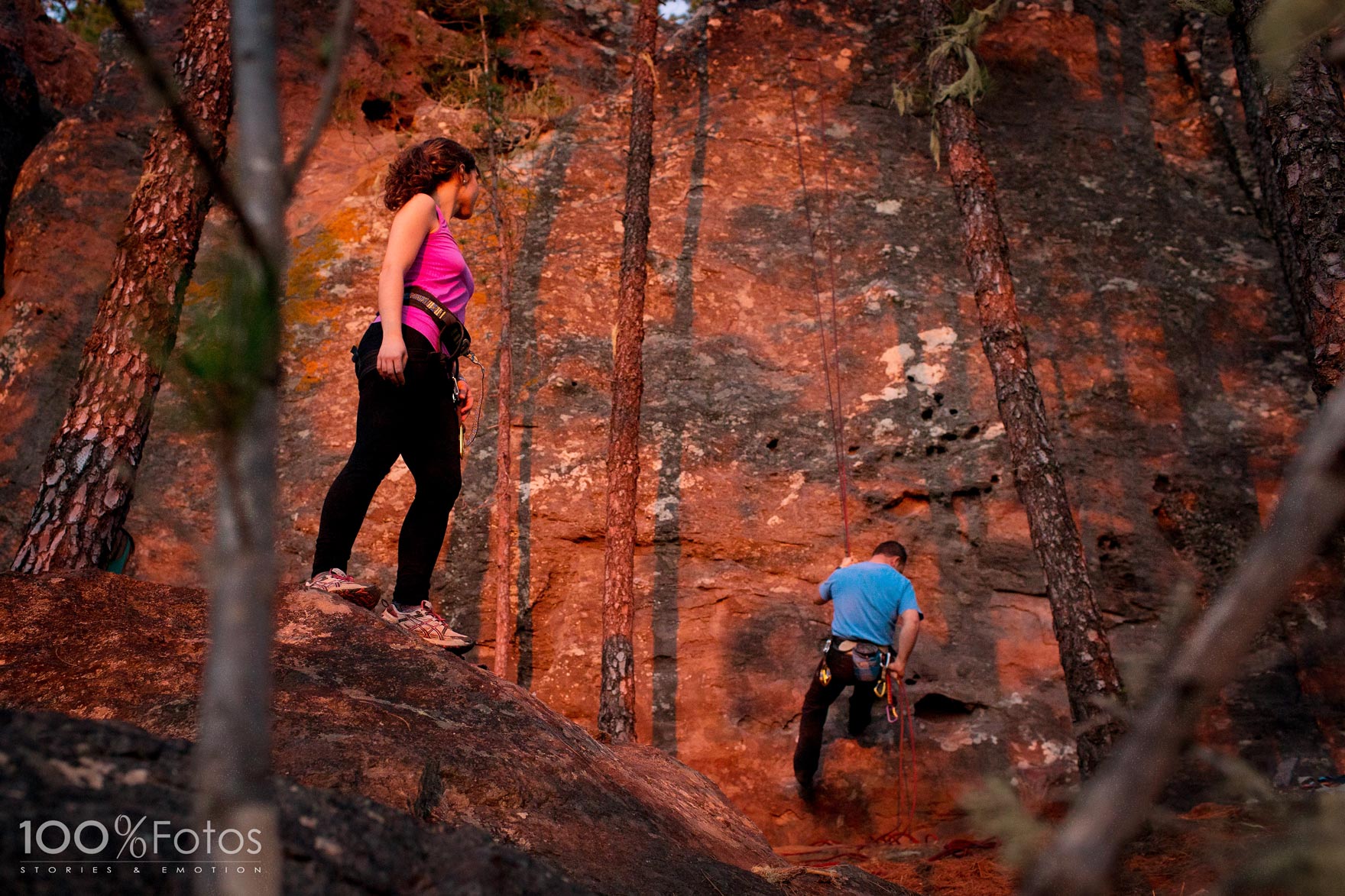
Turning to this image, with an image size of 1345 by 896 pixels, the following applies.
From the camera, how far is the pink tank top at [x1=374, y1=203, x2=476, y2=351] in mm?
3826

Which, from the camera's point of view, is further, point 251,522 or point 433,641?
point 433,641

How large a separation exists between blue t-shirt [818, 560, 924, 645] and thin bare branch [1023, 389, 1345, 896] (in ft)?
16.4

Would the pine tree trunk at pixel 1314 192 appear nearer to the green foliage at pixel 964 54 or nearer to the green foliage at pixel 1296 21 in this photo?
the green foliage at pixel 964 54

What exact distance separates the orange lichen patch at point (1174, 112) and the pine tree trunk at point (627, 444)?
5.04 m

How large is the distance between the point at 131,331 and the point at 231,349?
4085 millimetres

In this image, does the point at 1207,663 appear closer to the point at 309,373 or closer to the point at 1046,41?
the point at 309,373

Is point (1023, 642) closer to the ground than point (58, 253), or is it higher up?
closer to the ground

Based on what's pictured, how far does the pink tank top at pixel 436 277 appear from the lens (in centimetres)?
383

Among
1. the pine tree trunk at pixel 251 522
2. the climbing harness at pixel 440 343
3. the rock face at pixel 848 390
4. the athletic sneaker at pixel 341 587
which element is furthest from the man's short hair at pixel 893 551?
the pine tree trunk at pixel 251 522

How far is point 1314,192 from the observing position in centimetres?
534

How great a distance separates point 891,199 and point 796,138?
1197 mm

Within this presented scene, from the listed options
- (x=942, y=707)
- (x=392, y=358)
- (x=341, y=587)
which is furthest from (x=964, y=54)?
(x=341, y=587)

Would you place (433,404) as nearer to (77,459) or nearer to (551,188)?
(77,459)

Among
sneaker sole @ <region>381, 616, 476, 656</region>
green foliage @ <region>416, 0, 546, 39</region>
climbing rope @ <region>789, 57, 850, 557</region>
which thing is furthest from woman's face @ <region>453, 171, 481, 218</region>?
green foliage @ <region>416, 0, 546, 39</region>
